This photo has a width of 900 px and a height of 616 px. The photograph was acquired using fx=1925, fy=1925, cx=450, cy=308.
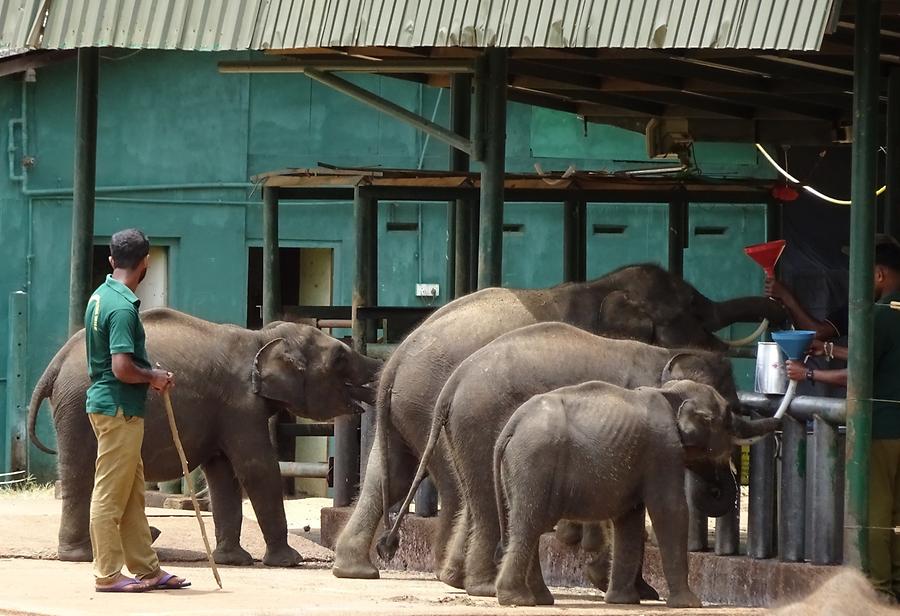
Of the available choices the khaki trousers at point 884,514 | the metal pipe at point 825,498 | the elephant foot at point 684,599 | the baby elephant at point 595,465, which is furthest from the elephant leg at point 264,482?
the khaki trousers at point 884,514

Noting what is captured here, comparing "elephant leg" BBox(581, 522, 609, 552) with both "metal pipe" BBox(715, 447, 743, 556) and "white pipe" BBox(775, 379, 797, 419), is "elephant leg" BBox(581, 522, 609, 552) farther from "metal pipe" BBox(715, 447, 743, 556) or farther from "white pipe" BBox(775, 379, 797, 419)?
"white pipe" BBox(775, 379, 797, 419)

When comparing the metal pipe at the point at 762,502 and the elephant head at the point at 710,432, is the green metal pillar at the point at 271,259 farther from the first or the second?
the metal pipe at the point at 762,502

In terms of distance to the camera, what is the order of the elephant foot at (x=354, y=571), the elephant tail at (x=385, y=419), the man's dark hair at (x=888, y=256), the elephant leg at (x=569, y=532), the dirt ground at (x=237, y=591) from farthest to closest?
the elephant leg at (x=569, y=532)
the elephant foot at (x=354, y=571)
the elephant tail at (x=385, y=419)
the man's dark hair at (x=888, y=256)
the dirt ground at (x=237, y=591)

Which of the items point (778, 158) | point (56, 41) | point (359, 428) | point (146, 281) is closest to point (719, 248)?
point (778, 158)

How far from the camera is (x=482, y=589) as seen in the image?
9.94m

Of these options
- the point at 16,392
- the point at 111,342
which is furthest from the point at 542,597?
the point at 16,392

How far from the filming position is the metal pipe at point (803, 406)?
9625 millimetres

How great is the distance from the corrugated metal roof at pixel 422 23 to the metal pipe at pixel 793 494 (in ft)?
6.56

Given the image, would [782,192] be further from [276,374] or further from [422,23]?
[422,23]

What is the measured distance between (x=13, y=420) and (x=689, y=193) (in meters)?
10.3

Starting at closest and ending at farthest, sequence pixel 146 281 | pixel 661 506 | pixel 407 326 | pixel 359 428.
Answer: pixel 661 506, pixel 359 428, pixel 407 326, pixel 146 281

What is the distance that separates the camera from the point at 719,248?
75.4 feet

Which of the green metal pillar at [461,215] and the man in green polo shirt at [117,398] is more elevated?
the green metal pillar at [461,215]

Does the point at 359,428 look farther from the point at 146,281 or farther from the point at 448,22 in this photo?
the point at 146,281
